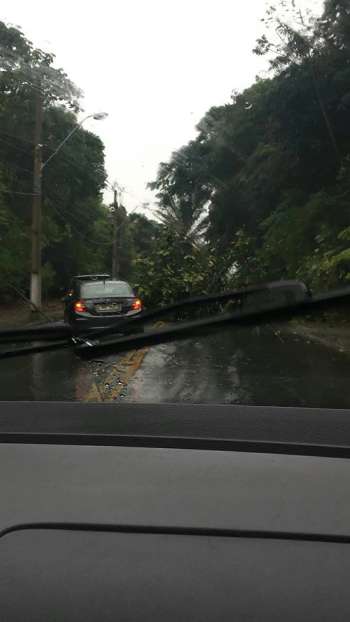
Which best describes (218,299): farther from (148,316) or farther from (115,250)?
(115,250)

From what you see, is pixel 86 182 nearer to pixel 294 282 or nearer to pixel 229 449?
pixel 294 282

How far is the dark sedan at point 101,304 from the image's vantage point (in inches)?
79.4

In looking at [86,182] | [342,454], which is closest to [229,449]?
[342,454]

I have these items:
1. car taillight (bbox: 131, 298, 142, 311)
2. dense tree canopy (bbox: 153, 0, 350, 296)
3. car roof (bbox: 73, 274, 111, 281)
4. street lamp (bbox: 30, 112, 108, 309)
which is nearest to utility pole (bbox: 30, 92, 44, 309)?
street lamp (bbox: 30, 112, 108, 309)

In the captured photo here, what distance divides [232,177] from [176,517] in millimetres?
1183

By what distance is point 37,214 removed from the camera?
246 centimetres

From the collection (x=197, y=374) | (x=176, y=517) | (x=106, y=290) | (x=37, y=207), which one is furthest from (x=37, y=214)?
(x=176, y=517)

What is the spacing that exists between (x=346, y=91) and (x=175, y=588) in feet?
4.24

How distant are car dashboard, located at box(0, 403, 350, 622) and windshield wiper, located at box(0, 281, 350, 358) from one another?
234 mm

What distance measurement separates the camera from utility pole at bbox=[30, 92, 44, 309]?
87.5 inches

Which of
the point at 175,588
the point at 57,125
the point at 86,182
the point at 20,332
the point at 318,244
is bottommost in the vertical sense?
the point at 175,588

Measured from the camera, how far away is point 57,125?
7.38 ft

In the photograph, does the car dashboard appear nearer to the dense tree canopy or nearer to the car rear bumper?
the car rear bumper

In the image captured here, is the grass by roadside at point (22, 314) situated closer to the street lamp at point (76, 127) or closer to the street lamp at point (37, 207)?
the street lamp at point (37, 207)
